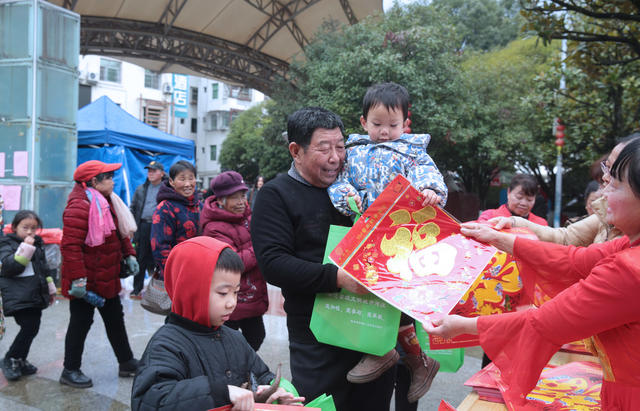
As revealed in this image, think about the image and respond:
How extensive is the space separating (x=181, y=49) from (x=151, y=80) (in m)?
21.9

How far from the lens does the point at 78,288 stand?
3.75 metres

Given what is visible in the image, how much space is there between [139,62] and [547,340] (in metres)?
23.1

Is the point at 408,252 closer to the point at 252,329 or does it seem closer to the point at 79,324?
the point at 252,329

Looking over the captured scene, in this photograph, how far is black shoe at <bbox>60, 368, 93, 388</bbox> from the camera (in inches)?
153

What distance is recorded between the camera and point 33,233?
426 centimetres

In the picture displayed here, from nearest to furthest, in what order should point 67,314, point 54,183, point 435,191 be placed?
point 435,191
point 67,314
point 54,183

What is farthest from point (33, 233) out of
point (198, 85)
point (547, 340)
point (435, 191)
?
point (198, 85)

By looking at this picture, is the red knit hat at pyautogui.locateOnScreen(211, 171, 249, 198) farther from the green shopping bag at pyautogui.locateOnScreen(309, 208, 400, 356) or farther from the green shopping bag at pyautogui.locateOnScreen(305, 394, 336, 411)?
the green shopping bag at pyautogui.locateOnScreen(305, 394, 336, 411)

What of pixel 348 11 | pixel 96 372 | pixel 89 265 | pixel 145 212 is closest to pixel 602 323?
pixel 89 265

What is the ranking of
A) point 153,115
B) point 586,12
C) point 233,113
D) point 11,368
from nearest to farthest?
point 11,368 < point 586,12 < point 153,115 < point 233,113

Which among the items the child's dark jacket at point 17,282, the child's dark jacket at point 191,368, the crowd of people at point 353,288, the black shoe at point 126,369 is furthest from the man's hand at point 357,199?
the child's dark jacket at point 17,282

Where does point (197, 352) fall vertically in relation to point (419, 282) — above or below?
below

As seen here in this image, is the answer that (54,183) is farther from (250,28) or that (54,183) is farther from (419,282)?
(250,28)

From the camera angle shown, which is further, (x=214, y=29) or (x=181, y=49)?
(x=181, y=49)
